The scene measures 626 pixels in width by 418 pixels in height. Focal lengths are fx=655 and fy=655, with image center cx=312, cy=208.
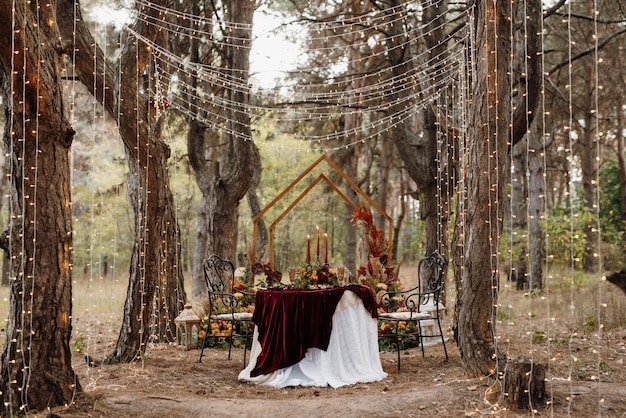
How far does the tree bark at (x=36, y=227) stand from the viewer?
4.52m

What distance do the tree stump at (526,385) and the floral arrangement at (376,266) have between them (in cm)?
312

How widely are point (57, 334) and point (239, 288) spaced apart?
12.2 ft

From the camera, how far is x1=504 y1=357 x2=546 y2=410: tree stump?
15.1 ft

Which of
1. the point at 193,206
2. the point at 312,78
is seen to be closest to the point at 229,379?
the point at 312,78

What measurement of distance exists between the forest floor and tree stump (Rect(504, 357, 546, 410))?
61 mm

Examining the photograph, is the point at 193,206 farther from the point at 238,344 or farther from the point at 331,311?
the point at 331,311

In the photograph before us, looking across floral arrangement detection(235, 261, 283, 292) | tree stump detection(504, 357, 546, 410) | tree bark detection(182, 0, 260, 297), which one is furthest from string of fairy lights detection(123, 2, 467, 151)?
tree stump detection(504, 357, 546, 410)

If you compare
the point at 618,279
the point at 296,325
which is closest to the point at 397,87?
the point at 296,325

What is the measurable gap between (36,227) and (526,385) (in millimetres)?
3640

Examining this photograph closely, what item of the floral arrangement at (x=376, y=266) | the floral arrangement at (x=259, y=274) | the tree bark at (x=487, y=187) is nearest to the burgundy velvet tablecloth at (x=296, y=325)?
the tree bark at (x=487, y=187)

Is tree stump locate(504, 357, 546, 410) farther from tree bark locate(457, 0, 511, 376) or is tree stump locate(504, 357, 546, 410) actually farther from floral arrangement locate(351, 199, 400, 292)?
floral arrangement locate(351, 199, 400, 292)

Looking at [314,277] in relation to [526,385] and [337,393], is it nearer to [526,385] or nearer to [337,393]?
[337,393]

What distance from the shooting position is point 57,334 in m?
4.70

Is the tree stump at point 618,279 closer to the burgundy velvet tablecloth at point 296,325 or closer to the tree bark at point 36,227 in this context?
the burgundy velvet tablecloth at point 296,325
